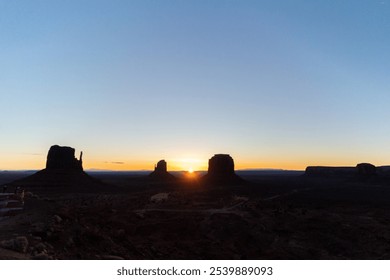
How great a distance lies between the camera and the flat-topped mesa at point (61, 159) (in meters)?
94.8

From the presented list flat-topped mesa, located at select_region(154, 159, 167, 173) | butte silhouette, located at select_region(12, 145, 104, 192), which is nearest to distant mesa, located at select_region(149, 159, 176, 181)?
flat-topped mesa, located at select_region(154, 159, 167, 173)

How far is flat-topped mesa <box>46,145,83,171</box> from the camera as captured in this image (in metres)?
94.8

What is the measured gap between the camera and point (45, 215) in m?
22.2

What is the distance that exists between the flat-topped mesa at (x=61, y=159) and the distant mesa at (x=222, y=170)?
50034mm

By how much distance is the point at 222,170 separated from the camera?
130 metres

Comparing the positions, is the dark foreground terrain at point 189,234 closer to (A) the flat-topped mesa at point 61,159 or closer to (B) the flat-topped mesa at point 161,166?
(A) the flat-topped mesa at point 61,159

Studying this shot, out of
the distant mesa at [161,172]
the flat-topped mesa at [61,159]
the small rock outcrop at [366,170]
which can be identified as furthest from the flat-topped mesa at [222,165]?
the small rock outcrop at [366,170]

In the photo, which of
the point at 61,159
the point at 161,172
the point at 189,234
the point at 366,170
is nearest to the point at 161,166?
the point at 161,172

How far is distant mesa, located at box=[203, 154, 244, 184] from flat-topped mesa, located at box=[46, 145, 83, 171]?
50.0 metres

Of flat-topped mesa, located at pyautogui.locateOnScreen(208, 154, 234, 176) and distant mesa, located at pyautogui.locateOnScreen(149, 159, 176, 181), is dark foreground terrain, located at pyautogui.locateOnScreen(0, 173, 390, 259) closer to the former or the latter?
flat-topped mesa, located at pyautogui.locateOnScreen(208, 154, 234, 176)

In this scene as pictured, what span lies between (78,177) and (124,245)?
73.8 meters

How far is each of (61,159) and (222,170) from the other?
59.9 meters
